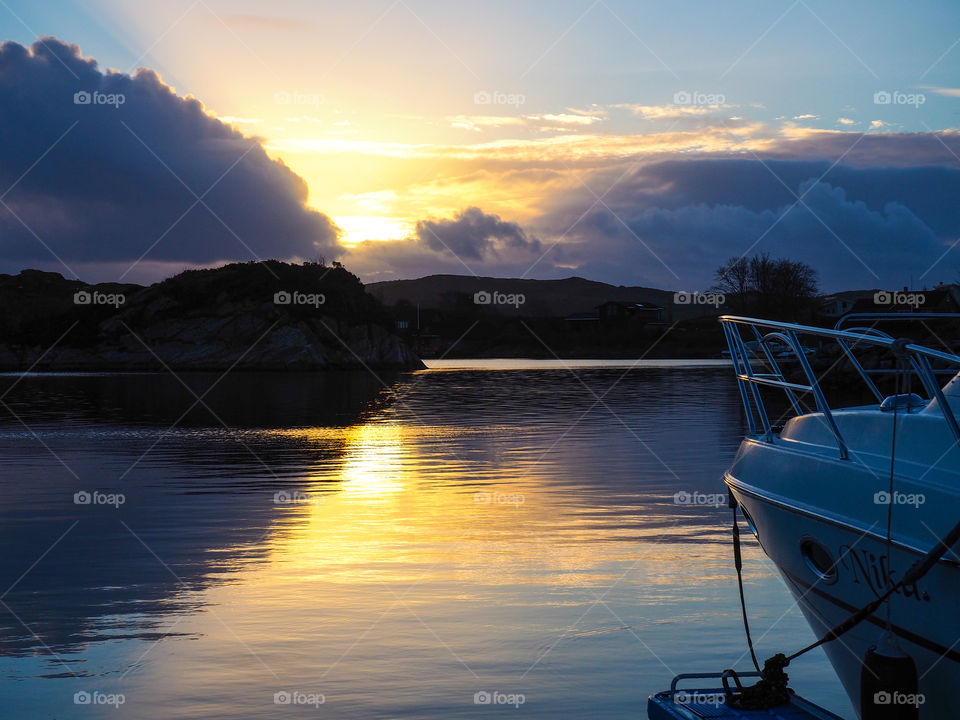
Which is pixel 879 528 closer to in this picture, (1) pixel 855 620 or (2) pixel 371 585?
(1) pixel 855 620

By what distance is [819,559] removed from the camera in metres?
6.71

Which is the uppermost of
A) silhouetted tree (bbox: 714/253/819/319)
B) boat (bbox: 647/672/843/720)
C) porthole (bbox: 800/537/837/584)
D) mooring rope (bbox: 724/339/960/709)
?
silhouetted tree (bbox: 714/253/819/319)

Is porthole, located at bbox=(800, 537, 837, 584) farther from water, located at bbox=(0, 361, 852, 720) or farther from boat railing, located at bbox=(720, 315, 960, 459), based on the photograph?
water, located at bbox=(0, 361, 852, 720)

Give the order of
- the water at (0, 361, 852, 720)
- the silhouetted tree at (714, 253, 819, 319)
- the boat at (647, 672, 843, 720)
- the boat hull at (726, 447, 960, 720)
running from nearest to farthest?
the boat hull at (726, 447, 960, 720) < the boat at (647, 672, 843, 720) < the water at (0, 361, 852, 720) < the silhouetted tree at (714, 253, 819, 319)

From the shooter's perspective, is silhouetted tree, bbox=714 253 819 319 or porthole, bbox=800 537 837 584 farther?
silhouetted tree, bbox=714 253 819 319

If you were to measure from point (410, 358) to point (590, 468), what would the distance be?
4159 inches

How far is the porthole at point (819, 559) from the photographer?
6469mm

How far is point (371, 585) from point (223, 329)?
124m

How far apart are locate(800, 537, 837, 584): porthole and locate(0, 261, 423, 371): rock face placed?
114530mm

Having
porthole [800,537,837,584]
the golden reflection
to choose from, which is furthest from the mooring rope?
the golden reflection

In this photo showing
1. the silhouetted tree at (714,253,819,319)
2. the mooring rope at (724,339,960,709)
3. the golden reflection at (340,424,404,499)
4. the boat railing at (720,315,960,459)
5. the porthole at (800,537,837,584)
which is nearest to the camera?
the mooring rope at (724,339,960,709)

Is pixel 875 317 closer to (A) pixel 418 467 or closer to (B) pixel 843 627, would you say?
(B) pixel 843 627

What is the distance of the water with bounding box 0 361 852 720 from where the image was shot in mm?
7562

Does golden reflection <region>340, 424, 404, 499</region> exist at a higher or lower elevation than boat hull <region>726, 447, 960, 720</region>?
higher
